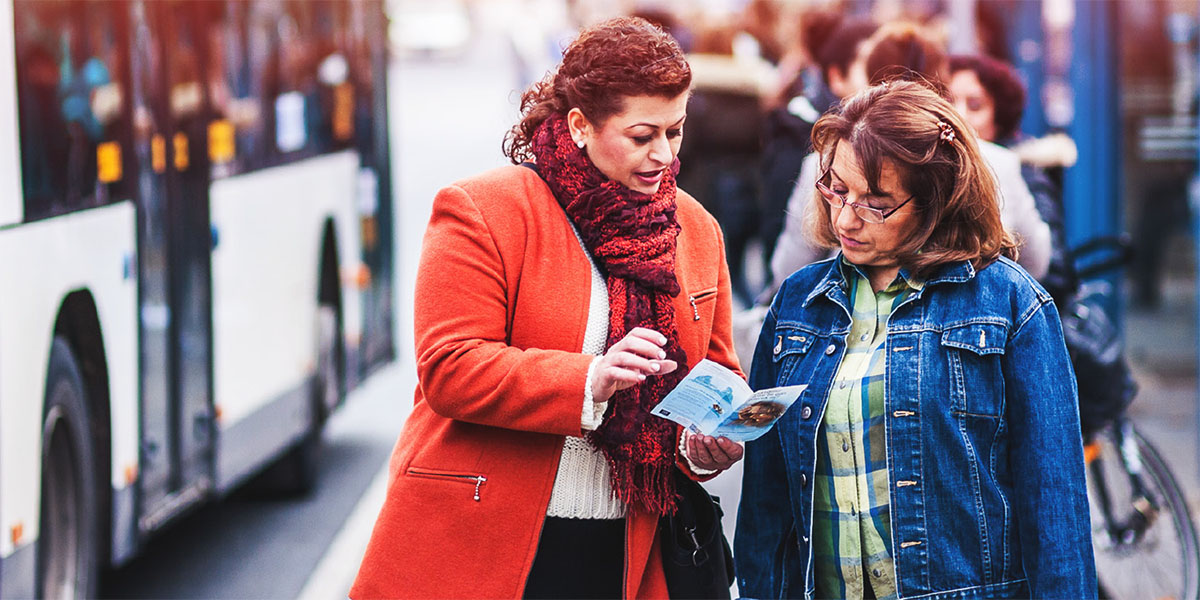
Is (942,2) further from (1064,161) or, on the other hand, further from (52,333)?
(52,333)

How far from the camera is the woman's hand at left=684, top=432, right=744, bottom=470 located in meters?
2.83

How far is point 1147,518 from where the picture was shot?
16.4 ft

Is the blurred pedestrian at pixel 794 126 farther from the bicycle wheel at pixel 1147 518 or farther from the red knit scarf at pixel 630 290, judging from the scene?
the red knit scarf at pixel 630 290

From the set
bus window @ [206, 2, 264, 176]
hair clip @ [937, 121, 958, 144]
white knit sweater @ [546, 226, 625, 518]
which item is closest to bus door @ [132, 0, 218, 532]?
bus window @ [206, 2, 264, 176]

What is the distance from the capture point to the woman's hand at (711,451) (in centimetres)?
283

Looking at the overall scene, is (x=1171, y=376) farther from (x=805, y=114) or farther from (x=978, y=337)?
(x=978, y=337)

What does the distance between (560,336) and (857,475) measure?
587mm

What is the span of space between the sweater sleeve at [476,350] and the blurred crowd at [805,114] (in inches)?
26.5

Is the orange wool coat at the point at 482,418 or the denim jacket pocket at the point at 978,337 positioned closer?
the denim jacket pocket at the point at 978,337

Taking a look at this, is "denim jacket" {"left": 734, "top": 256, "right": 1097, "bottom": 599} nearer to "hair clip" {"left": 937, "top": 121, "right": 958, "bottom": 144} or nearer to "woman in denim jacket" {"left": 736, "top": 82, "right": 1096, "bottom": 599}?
"woman in denim jacket" {"left": 736, "top": 82, "right": 1096, "bottom": 599}

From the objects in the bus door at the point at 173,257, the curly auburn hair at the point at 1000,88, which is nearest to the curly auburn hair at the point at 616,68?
the curly auburn hair at the point at 1000,88

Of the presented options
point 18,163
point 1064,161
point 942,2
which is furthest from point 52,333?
point 942,2

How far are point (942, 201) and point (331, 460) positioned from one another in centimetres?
586

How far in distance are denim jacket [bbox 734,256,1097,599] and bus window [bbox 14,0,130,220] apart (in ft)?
8.94
